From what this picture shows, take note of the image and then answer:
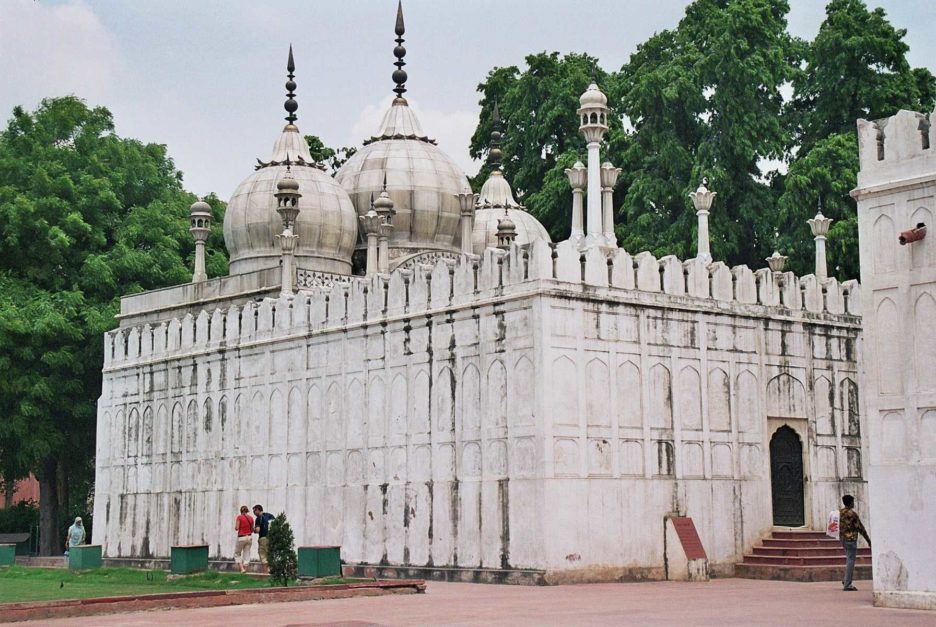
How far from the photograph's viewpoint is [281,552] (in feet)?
69.1

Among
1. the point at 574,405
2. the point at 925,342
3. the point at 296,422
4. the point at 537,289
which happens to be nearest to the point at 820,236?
the point at 574,405

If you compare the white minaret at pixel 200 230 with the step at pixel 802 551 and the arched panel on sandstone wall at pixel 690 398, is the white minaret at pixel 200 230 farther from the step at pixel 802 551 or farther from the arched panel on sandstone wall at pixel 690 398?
the step at pixel 802 551

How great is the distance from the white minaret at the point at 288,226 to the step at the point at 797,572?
12448 millimetres

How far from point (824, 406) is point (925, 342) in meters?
9.82

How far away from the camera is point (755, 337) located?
26.1m

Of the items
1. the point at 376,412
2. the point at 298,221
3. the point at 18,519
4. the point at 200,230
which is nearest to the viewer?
the point at 376,412

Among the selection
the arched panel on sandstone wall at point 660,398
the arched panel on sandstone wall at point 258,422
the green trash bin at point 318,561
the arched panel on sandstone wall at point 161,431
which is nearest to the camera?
the green trash bin at point 318,561

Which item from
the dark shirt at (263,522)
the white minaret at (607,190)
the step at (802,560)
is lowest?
the step at (802,560)

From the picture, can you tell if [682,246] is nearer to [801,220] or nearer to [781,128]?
[801,220]

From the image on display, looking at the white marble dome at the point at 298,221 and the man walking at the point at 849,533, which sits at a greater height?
the white marble dome at the point at 298,221

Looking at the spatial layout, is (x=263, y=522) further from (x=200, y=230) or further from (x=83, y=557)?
(x=200, y=230)

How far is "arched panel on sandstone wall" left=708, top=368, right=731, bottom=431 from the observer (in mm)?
25312

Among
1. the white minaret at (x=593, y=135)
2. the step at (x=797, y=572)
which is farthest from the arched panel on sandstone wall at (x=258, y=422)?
the step at (x=797, y=572)

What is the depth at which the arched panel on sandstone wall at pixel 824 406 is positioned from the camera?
2686 centimetres
